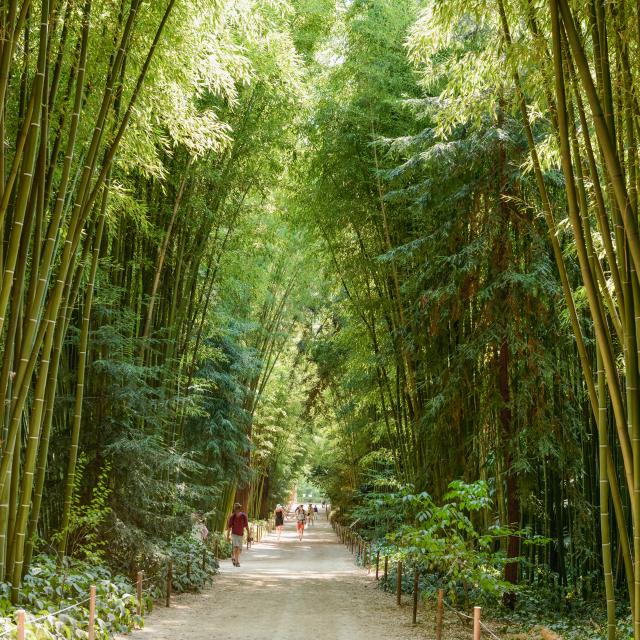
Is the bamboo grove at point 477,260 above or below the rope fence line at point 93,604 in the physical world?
above

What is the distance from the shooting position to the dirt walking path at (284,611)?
554 cm

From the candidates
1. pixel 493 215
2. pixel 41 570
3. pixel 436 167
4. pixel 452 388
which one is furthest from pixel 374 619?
pixel 436 167

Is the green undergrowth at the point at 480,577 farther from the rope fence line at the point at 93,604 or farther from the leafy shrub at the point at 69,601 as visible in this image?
the leafy shrub at the point at 69,601

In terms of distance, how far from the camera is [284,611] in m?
6.60

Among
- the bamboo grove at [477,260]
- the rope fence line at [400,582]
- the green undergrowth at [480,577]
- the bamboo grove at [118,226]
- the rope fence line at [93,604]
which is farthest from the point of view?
the green undergrowth at [480,577]

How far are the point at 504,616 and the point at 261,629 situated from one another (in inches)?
81.3

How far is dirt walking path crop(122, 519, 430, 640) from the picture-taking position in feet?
18.2

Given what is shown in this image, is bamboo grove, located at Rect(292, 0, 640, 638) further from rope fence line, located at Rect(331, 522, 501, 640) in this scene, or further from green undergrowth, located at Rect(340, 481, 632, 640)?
rope fence line, located at Rect(331, 522, 501, 640)

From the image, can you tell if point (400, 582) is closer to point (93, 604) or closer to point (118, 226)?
point (93, 604)

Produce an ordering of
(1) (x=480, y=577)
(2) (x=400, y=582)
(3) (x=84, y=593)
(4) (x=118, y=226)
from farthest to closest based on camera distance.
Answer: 1. (2) (x=400, y=582)
2. (4) (x=118, y=226)
3. (1) (x=480, y=577)
4. (3) (x=84, y=593)

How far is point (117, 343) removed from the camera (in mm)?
6285

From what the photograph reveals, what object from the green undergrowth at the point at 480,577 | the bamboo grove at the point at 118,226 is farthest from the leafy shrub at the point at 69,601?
the green undergrowth at the point at 480,577

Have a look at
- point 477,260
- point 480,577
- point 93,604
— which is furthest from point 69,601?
point 477,260

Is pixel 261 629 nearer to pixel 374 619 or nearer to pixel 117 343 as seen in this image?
pixel 374 619
